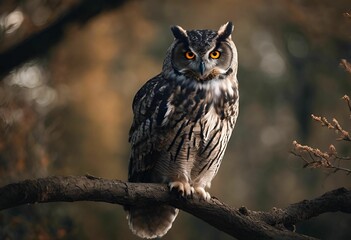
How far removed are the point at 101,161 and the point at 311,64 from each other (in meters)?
6.95

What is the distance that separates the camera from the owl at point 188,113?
5324 mm

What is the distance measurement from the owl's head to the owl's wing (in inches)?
7.1

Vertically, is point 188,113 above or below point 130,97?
below

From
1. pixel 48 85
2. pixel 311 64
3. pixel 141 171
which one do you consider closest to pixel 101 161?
pixel 48 85

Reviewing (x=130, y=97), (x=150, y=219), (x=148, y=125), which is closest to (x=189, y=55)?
(x=148, y=125)

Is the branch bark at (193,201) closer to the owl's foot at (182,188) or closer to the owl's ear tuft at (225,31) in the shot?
the owl's foot at (182,188)

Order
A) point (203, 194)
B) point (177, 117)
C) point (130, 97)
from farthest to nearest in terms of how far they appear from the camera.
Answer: point (130, 97)
point (177, 117)
point (203, 194)

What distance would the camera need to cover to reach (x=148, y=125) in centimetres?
548

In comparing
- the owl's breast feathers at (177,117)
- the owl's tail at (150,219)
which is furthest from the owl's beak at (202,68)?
the owl's tail at (150,219)

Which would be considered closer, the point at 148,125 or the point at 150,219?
the point at 148,125

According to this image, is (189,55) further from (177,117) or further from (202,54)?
(177,117)

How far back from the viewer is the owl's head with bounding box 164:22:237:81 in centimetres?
544

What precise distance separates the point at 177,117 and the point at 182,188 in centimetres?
54

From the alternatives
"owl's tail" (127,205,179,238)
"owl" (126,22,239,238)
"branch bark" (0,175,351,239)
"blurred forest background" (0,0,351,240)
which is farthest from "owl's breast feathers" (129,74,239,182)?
"blurred forest background" (0,0,351,240)
